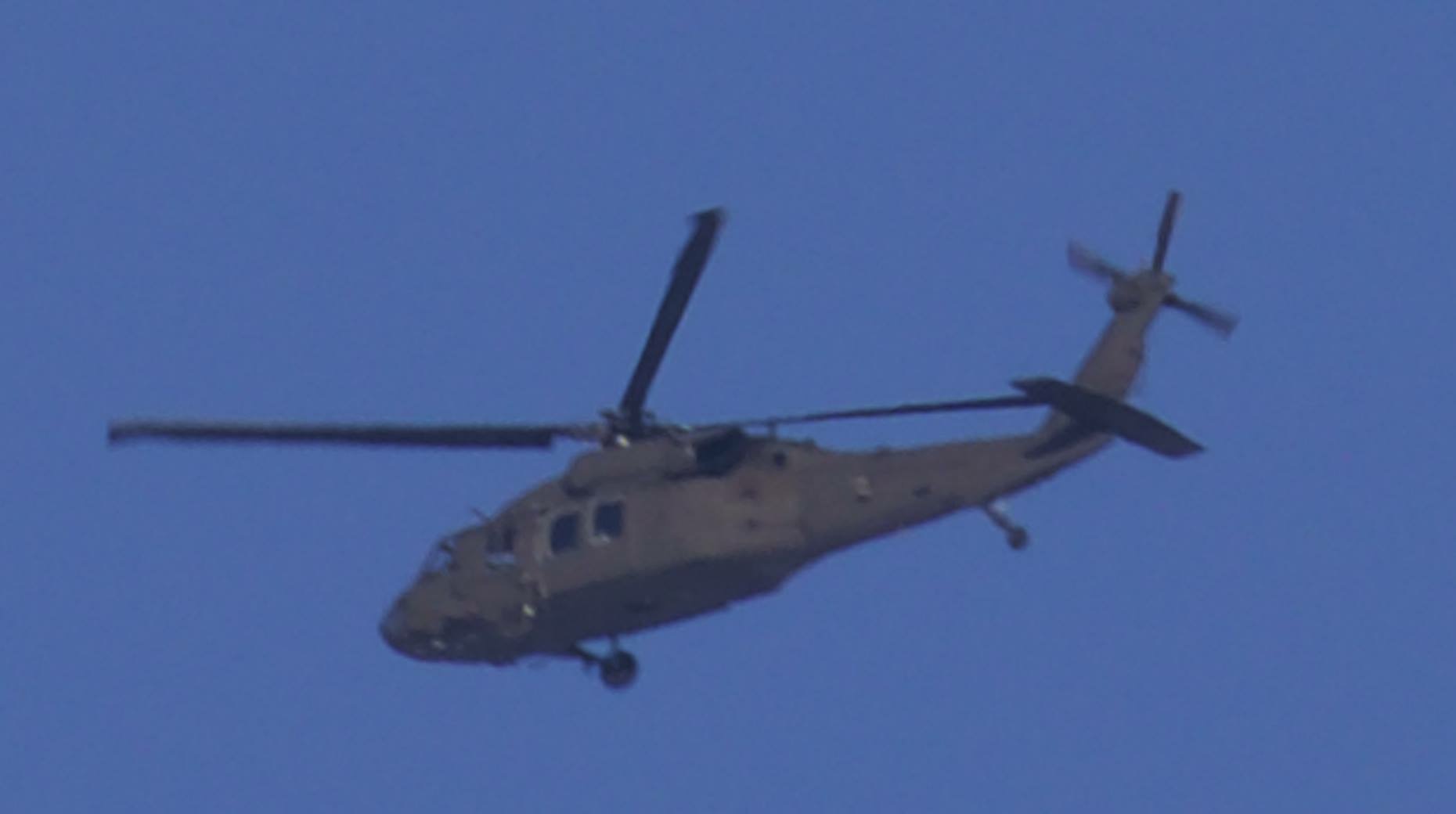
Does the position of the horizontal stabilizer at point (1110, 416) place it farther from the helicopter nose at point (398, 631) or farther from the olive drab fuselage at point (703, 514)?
the helicopter nose at point (398, 631)

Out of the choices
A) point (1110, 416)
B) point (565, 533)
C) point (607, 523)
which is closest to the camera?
point (1110, 416)

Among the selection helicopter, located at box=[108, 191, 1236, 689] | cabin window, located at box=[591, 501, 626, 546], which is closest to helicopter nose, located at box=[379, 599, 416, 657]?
helicopter, located at box=[108, 191, 1236, 689]

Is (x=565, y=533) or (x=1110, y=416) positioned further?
(x=565, y=533)

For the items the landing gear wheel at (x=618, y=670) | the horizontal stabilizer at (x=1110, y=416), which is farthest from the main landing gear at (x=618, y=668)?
the horizontal stabilizer at (x=1110, y=416)

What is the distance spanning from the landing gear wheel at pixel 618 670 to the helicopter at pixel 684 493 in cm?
2

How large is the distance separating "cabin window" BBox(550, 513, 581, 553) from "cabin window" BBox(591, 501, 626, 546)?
0.76 feet

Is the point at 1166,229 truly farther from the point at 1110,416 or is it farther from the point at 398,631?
the point at 398,631

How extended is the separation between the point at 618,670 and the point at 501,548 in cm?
181

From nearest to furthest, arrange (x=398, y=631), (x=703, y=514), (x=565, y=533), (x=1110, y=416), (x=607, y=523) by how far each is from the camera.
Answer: (x=1110, y=416) → (x=703, y=514) → (x=607, y=523) → (x=565, y=533) → (x=398, y=631)

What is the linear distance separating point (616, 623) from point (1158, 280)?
661 cm

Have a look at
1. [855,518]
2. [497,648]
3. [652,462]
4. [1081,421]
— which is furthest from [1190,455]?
[497,648]

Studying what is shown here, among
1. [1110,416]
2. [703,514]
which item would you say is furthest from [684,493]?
[1110,416]

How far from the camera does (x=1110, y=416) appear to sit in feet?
115

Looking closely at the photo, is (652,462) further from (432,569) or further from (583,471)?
(432,569)
